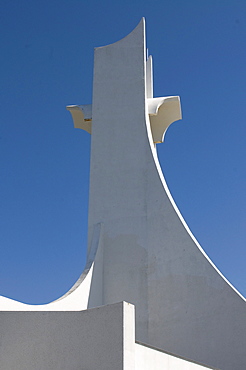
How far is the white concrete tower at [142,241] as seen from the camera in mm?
8320

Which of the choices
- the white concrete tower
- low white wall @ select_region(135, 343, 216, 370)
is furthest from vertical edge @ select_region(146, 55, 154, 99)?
low white wall @ select_region(135, 343, 216, 370)

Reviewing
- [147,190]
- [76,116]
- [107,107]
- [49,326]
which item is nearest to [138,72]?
[107,107]

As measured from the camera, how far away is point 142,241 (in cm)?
933

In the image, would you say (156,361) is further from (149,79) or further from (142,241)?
(149,79)

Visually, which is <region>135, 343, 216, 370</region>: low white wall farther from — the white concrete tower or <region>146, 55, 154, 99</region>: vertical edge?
<region>146, 55, 154, 99</region>: vertical edge

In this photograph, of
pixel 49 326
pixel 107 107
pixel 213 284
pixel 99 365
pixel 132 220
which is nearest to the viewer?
pixel 99 365

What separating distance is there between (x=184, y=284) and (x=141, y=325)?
99cm

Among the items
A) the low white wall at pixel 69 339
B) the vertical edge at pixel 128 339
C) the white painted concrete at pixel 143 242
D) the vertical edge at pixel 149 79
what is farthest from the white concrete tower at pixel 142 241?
the vertical edge at pixel 128 339

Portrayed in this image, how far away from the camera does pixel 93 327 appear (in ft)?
18.0

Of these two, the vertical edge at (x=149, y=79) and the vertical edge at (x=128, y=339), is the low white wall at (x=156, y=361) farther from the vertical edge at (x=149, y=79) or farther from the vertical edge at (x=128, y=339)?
the vertical edge at (x=149, y=79)

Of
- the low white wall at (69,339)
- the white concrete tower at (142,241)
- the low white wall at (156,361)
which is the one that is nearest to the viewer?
the low white wall at (69,339)

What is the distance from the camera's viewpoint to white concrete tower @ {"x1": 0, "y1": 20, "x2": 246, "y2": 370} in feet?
27.3

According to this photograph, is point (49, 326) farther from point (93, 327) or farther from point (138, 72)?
point (138, 72)

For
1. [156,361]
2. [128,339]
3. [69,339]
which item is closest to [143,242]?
[156,361]
